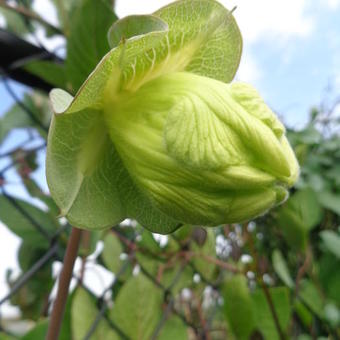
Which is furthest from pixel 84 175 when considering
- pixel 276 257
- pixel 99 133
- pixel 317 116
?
pixel 317 116

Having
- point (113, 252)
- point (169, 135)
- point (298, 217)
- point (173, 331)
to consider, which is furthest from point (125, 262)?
point (169, 135)

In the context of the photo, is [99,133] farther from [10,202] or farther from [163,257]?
[163,257]

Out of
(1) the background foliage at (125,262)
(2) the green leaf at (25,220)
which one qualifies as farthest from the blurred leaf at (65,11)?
(2) the green leaf at (25,220)

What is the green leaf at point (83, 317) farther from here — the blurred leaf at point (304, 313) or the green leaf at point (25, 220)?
the blurred leaf at point (304, 313)

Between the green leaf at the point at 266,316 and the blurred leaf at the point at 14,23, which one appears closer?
the green leaf at the point at 266,316

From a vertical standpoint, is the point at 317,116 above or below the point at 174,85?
below

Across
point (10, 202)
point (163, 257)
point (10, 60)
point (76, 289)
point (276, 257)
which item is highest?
point (10, 60)

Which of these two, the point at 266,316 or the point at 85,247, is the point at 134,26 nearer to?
the point at 85,247
